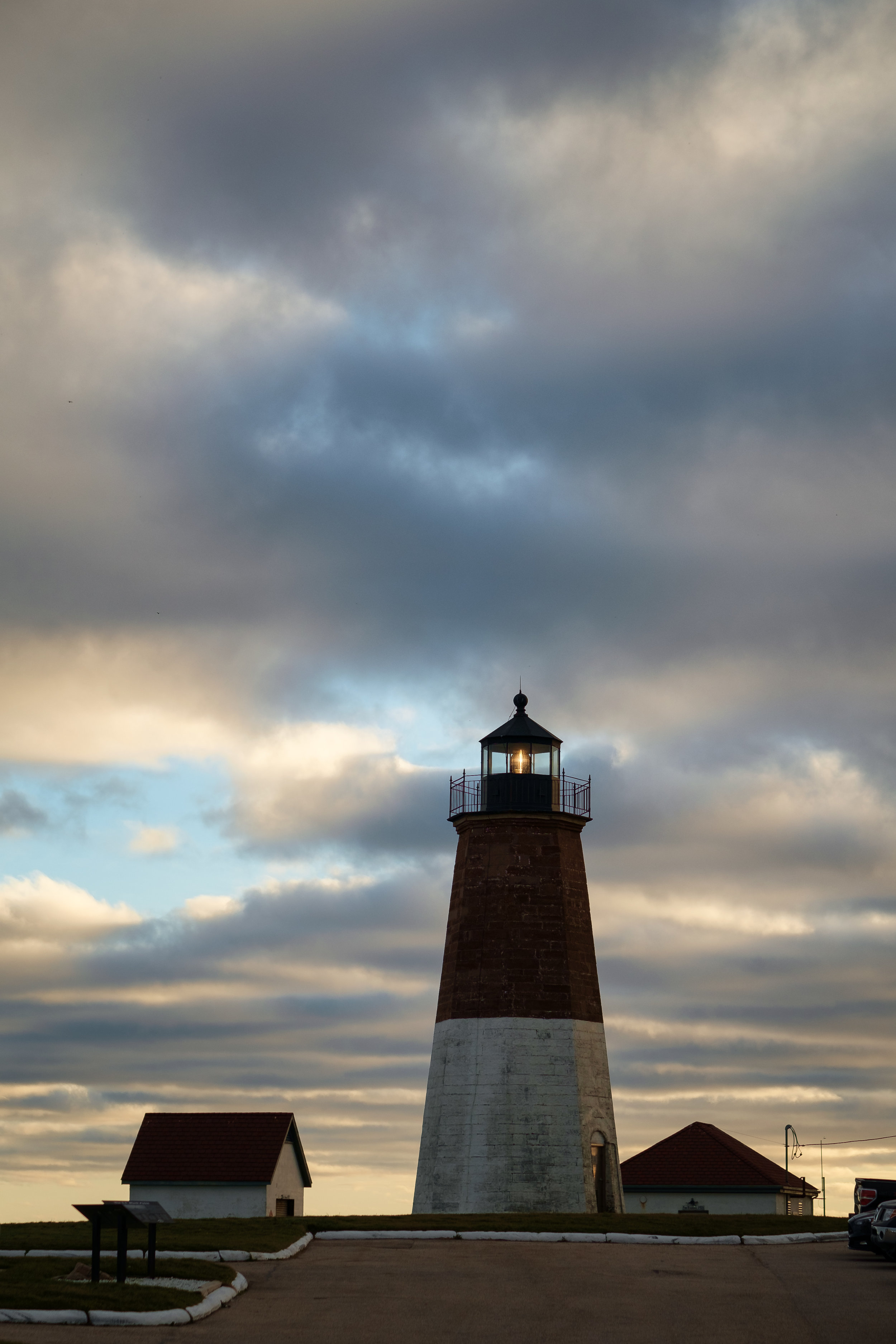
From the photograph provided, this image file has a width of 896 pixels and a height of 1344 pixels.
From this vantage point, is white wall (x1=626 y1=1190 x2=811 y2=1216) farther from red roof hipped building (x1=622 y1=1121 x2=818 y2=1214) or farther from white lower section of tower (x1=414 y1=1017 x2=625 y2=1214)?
white lower section of tower (x1=414 y1=1017 x2=625 y2=1214)

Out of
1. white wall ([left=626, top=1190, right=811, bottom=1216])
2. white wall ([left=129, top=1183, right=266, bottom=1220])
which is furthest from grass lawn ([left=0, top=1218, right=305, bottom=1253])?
white wall ([left=626, top=1190, right=811, bottom=1216])

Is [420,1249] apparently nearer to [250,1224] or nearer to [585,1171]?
[250,1224]

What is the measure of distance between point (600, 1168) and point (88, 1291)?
78.9 ft

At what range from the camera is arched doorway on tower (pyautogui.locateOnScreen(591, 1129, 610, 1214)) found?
1647 inches

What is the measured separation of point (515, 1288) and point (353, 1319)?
419 centimetres

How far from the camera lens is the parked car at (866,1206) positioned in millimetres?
30031

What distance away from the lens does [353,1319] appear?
774 inches

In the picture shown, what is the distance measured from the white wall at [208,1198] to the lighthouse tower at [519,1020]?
22.6ft

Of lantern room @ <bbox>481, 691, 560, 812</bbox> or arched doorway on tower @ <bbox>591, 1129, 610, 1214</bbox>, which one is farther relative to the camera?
lantern room @ <bbox>481, 691, 560, 812</bbox>

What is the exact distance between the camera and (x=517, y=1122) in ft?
136

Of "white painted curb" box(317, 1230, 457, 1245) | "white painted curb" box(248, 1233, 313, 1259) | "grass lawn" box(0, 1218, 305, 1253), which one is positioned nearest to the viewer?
"white painted curb" box(248, 1233, 313, 1259)

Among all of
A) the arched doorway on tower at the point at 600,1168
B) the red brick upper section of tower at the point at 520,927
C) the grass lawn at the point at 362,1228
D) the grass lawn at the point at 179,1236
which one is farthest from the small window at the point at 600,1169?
the grass lawn at the point at 179,1236

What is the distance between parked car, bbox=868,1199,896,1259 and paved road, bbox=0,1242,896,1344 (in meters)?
0.34

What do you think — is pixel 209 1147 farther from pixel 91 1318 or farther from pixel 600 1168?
pixel 91 1318
